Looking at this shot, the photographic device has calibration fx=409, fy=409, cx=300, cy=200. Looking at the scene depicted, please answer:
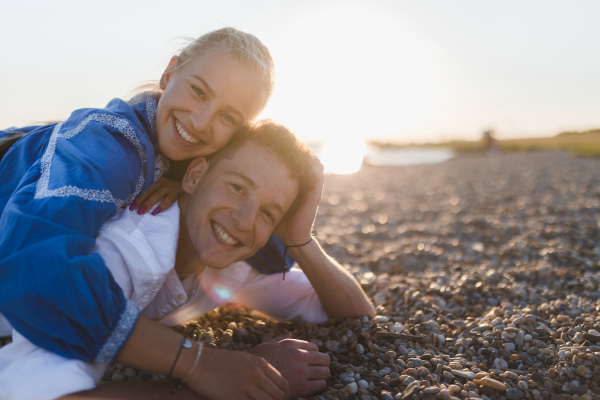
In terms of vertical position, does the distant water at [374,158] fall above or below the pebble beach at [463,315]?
above

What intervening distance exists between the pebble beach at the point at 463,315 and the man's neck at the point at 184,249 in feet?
1.86

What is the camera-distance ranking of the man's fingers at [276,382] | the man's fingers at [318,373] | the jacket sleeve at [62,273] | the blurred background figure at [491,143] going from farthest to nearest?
the blurred background figure at [491,143] < the man's fingers at [318,373] < the man's fingers at [276,382] < the jacket sleeve at [62,273]

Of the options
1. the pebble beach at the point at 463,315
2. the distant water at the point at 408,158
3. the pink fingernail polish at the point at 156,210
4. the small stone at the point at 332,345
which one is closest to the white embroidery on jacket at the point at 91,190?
the pink fingernail polish at the point at 156,210

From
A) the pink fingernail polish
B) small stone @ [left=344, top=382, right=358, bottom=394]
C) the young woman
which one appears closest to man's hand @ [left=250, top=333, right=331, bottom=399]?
small stone @ [left=344, top=382, right=358, bottom=394]

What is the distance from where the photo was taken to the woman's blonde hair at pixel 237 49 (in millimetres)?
2887

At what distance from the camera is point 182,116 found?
9.38 ft

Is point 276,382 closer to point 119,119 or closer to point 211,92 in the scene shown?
point 119,119

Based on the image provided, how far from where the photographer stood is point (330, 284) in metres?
3.09

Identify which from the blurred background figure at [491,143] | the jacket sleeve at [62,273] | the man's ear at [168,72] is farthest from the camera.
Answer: the blurred background figure at [491,143]

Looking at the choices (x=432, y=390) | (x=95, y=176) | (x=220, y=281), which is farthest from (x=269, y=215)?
(x=432, y=390)

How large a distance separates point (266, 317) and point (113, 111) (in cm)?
208

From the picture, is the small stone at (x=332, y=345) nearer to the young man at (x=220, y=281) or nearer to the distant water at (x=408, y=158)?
the young man at (x=220, y=281)

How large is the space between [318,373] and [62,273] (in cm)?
146

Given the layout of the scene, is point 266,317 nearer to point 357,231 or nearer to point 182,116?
point 182,116
